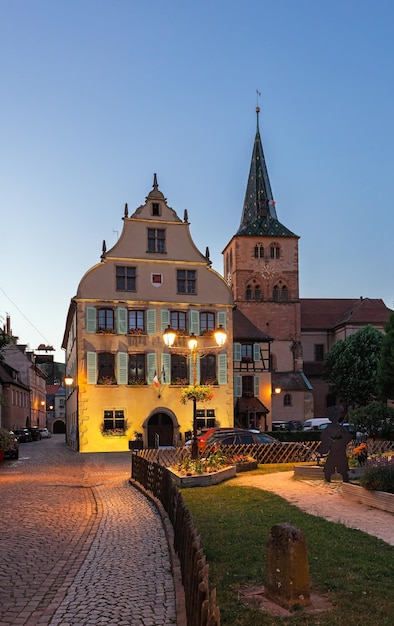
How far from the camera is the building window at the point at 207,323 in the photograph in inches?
1717

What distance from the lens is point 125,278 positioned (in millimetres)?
42438

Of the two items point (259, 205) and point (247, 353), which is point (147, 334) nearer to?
point (247, 353)

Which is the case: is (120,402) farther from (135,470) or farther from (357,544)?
(357,544)

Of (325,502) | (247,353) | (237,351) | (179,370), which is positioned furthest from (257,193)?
(325,502)

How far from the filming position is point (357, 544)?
34.6 ft

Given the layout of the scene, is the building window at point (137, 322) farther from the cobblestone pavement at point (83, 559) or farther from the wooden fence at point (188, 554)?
the wooden fence at point (188, 554)

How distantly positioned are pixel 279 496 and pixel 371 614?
9.87m

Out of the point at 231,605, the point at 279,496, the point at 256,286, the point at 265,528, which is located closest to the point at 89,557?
the point at 265,528

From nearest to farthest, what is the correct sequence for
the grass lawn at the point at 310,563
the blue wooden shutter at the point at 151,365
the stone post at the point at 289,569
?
the grass lawn at the point at 310,563 → the stone post at the point at 289,569 → the blue wooden shutter at the point at 151,365

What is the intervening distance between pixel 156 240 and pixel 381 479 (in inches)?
1191

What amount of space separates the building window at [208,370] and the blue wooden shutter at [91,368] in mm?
6792

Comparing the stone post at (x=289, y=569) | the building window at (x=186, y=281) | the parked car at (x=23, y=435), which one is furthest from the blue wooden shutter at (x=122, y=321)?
the stone post at (x=289, y=569)

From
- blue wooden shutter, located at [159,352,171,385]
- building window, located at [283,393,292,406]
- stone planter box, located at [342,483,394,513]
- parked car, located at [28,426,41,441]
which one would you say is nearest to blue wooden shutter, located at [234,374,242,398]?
blue wooden shutter, located at [159,352,171,385]

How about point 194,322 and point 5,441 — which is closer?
point 5,441
